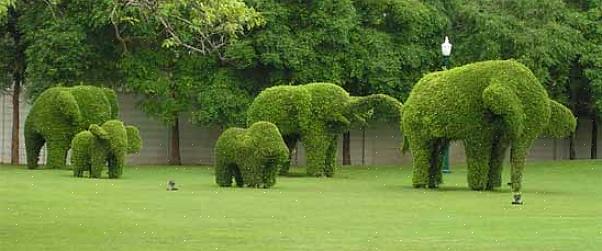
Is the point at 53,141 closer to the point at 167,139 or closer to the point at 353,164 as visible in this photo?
the point at 167,139

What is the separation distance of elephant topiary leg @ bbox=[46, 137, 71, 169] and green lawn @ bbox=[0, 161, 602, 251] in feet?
15.1

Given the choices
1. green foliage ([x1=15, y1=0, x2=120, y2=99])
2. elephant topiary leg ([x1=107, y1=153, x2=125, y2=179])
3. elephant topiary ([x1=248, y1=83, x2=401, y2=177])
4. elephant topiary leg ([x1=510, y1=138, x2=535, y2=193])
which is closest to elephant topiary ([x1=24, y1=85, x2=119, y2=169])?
green foliage ([x1=15, y1=0, x2=120, y2=99])

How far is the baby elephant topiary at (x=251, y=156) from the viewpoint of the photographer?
24.1m

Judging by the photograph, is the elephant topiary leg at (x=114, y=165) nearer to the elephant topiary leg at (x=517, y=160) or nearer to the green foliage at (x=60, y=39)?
the green foliage at (x=60, y=39)

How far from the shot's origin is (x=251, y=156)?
79.2 ft

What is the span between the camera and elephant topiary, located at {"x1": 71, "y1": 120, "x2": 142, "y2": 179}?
26.6m

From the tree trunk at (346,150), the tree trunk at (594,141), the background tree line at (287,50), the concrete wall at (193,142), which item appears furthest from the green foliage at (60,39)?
the tree trunk at (594,141)

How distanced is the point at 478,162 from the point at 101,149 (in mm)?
8207

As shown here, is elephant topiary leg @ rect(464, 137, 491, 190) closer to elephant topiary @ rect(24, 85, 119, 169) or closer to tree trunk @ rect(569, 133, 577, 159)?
elephant topiary @ rect(24, 85, 119, 169)

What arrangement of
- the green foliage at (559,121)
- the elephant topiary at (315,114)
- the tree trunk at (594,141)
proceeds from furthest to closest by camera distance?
1. the tree trunk at (594,141)
2. the elephant topiary at (315,114)
3. the green foliage at (559,121)

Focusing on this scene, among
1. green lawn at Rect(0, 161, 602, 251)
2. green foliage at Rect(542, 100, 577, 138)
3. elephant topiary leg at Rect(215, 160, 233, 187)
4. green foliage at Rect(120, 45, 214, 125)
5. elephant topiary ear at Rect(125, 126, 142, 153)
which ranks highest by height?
green foliage at Rect(120, 45, 214, 125)

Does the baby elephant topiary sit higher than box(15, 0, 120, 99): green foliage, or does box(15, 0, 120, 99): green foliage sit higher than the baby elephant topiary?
box(15, 0, 120, 99): green foliage

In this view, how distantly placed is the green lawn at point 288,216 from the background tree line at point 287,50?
29.3 ft

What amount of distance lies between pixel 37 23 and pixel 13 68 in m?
2.38
